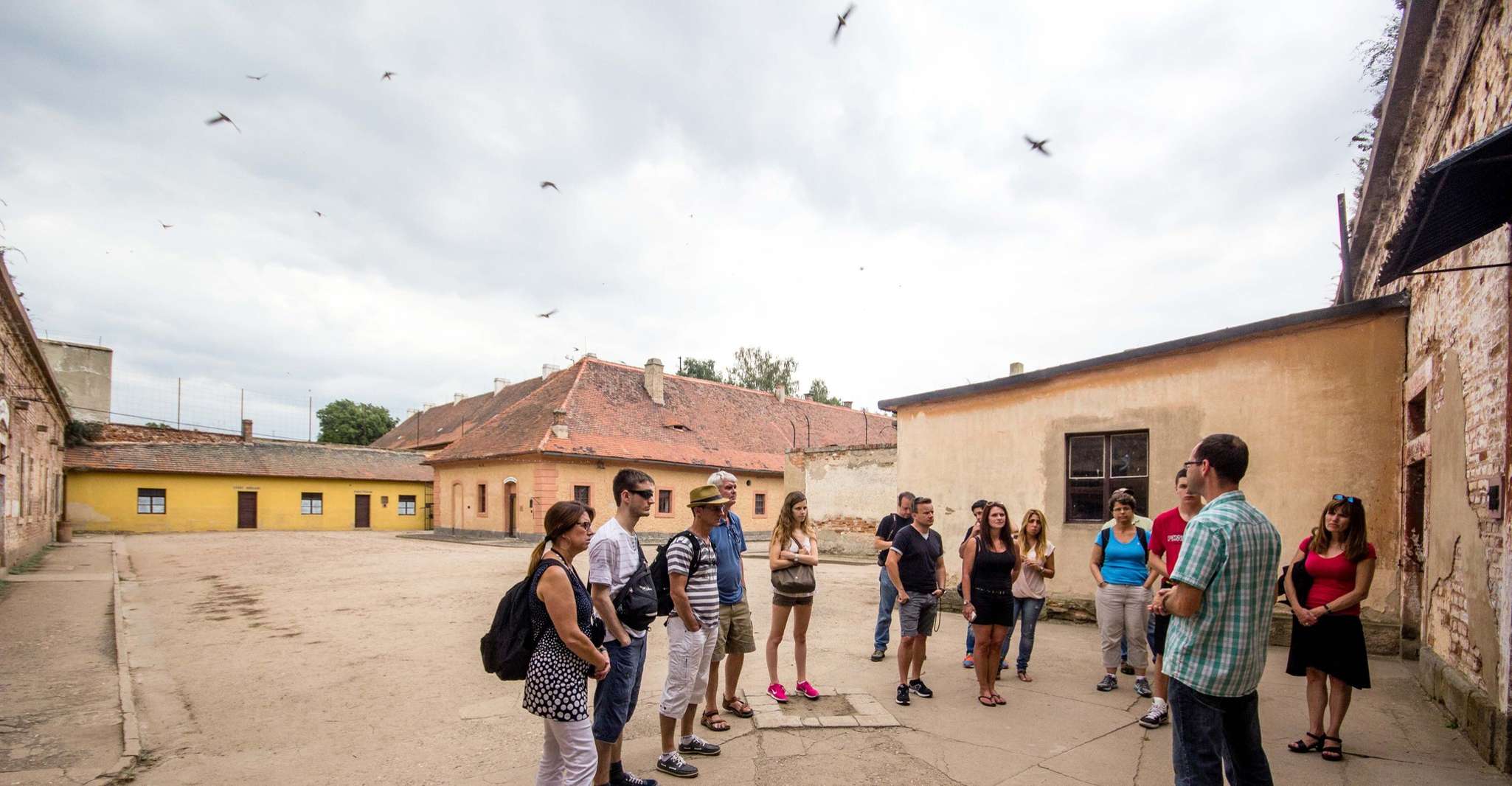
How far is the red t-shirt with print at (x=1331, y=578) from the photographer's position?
4523mm

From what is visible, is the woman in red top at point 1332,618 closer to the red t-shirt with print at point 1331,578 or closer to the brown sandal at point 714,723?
the red t-shirt with print at point 1331,578

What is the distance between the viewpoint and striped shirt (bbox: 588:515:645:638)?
384cm

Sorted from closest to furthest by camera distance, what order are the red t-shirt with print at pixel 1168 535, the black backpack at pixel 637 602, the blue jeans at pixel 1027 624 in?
the black backpack at pixel 637 602, the red t-shirt with print at pixel 1168 535, the blue jeans at pixel 1027 624

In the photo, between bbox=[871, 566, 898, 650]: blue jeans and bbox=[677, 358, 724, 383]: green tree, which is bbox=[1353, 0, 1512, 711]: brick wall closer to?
bbox=[871, 566, 898, 650]: blue jeans

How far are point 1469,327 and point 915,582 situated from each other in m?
4.26

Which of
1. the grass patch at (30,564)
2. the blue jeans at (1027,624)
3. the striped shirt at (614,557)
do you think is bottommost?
the grass patch at (30,564)

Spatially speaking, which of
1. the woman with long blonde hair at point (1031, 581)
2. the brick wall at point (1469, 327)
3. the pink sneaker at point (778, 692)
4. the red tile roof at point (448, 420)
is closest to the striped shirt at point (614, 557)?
the pink sneaker at point (778, 692)

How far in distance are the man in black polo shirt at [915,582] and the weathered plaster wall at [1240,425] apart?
4602mm

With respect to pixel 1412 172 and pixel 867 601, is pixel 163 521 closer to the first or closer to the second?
pixel 867 601

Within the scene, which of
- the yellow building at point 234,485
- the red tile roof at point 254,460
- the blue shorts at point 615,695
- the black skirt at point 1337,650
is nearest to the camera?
the blue shorts at point 615,695

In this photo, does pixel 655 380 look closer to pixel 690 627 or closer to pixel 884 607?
pixel 884 607

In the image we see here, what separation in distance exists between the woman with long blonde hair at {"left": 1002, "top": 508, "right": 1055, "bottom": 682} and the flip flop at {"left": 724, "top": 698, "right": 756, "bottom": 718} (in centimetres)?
251

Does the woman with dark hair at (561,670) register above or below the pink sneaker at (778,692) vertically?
above

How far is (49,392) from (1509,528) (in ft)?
96.1
